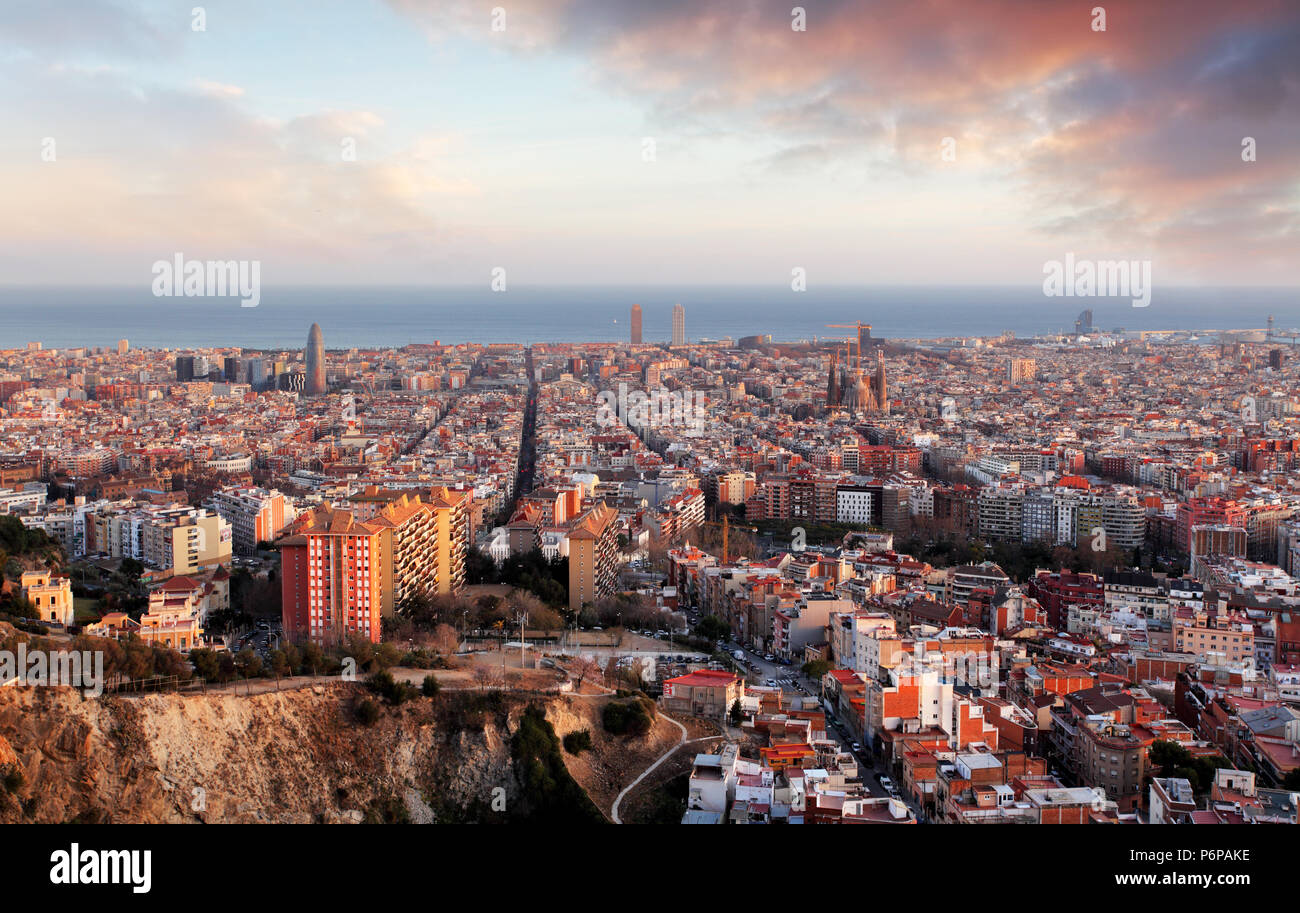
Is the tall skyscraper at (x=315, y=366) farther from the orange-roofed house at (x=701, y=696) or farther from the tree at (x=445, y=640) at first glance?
the orange-roofed house at (x=701, y=696)

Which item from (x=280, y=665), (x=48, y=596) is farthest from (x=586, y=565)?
(x=48, y=596)

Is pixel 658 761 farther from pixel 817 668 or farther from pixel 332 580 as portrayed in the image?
pixel 332 580

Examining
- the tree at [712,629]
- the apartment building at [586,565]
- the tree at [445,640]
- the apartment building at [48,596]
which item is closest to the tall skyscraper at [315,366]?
the apartment building at [586,565]

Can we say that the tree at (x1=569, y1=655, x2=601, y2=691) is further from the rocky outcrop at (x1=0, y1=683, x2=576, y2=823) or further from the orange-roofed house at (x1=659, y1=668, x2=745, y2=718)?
the rocky outcrop at (x1=0, y1=683, x2=576, y2=823)

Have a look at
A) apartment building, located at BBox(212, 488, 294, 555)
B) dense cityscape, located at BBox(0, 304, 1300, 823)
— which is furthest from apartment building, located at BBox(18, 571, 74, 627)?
apartment building, located at BBox(212, 488, 294, 555)
